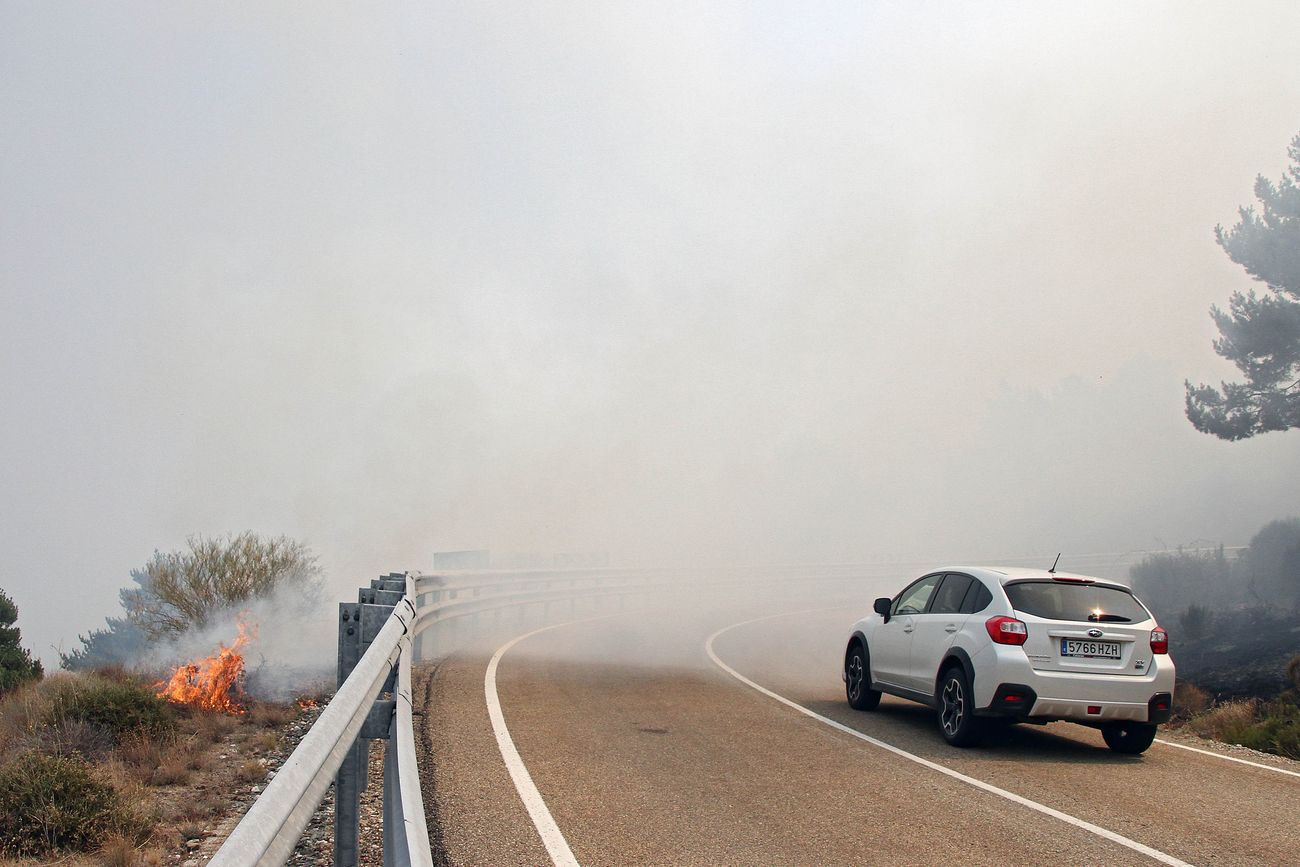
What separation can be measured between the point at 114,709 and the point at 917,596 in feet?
25.7

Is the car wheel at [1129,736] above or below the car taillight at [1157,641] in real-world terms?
below

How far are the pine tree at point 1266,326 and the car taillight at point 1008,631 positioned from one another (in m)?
22.2

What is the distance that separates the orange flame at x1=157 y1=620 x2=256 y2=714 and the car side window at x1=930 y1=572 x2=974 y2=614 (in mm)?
7207

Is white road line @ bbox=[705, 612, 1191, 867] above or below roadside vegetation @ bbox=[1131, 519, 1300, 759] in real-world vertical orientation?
above

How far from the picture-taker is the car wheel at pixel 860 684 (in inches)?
452

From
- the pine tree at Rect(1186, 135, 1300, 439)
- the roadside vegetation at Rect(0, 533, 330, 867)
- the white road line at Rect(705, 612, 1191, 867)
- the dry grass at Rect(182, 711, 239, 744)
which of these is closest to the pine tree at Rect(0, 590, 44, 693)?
the roadside vegetation at Rect(0, 533, 330, 867)

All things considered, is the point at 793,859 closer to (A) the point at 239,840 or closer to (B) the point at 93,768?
(A) the point at 239,840

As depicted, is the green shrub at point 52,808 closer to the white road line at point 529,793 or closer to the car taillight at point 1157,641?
the white road line at point 529,793

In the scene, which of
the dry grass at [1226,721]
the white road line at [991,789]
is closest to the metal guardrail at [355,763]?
the white road line at [991,789]

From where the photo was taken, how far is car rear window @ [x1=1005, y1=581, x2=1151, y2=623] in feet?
30.1

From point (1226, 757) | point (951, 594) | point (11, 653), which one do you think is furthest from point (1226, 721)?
point (11, 653)

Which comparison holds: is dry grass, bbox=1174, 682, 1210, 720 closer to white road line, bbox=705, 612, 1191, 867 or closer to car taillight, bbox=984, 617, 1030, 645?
white road line, bbox=705, 612, 1191, 867

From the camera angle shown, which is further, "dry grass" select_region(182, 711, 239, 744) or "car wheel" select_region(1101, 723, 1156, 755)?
"dry grass" select_region(182, 711, 239, 744)

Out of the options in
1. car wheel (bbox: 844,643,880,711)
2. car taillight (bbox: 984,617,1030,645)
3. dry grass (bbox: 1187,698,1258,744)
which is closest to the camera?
car taillight (bbox: 984,617,1030,645)
